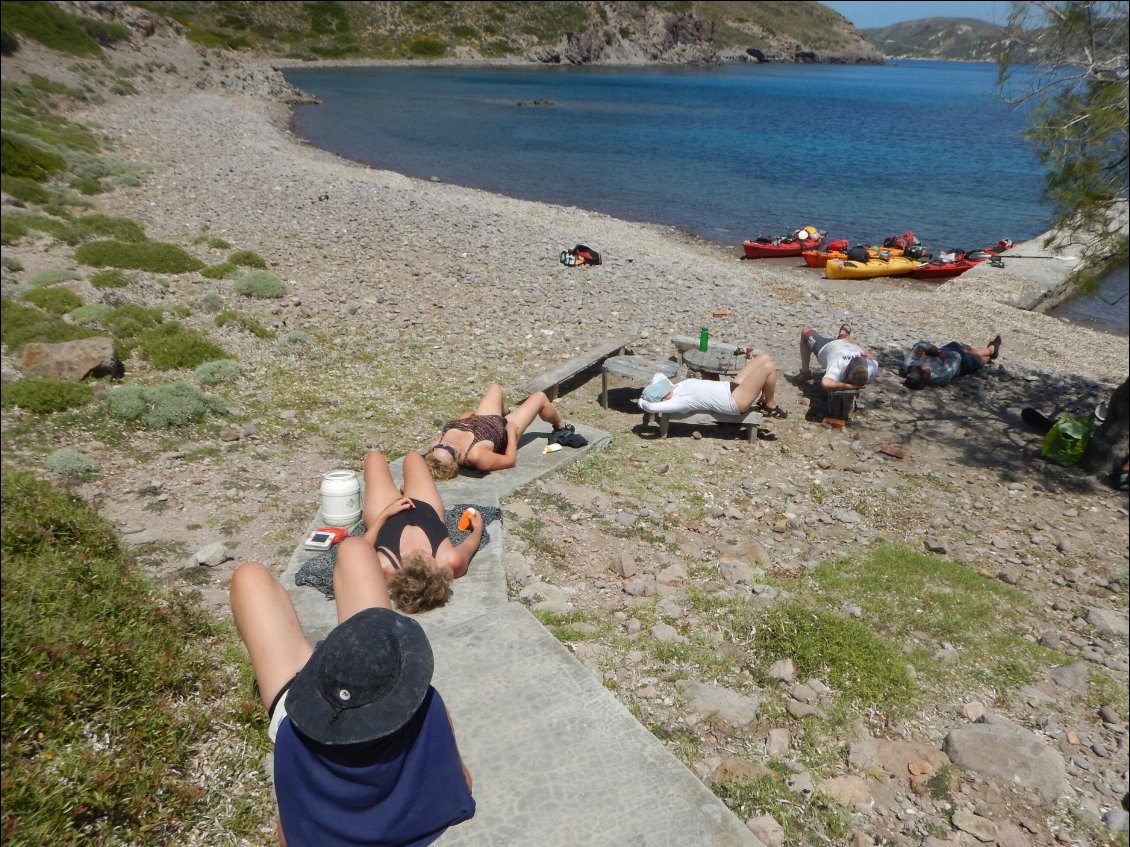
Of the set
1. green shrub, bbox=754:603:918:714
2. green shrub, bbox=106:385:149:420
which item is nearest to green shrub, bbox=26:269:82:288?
green shrub, bbox=106:385:149:420

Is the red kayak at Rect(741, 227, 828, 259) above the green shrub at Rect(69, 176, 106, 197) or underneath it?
underneath

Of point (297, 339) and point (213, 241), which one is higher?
point (213, 241)

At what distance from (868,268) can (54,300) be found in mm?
20467

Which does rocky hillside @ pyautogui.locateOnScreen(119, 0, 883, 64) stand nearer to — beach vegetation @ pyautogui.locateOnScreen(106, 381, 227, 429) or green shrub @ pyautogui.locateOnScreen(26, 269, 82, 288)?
green shrub @ pyautogui.locateOnScreen(26, 269, 82, 288)

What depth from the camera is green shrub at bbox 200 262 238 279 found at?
14137mm

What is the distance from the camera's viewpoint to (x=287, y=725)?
293cm

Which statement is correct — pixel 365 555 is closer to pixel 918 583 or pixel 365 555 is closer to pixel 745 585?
pixel 745 585

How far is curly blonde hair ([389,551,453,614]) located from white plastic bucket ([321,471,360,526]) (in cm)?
142

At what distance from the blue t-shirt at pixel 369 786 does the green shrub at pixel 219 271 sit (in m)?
13.1

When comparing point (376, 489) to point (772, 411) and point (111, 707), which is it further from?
point (772, 411)

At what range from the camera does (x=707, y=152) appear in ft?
155

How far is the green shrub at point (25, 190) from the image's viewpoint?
18094mm

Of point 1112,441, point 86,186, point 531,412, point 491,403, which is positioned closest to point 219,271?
point 491,403

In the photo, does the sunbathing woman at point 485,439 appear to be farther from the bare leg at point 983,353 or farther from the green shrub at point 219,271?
the green shrub at point 219,271
